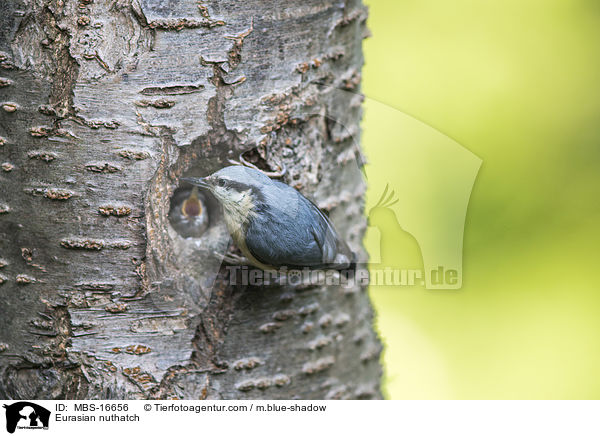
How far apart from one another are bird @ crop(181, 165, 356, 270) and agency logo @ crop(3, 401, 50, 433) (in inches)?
19.0

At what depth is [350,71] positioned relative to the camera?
1.14 meters

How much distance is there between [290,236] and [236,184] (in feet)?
0.49

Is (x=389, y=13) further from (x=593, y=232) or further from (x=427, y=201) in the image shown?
(x=593, y=232)

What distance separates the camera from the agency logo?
39.6 inches

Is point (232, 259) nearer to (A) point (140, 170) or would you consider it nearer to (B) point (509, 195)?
(A) point (140, 170)

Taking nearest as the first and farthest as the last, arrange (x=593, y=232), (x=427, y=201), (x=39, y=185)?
(x=39, y=185), (x=427, y=201), (x=593, y=232)

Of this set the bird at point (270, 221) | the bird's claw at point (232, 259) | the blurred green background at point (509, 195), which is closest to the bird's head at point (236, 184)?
the bird at point (270, 221)

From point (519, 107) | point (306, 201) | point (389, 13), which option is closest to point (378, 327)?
point (306, 201)

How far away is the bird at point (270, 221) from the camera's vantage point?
102 cm

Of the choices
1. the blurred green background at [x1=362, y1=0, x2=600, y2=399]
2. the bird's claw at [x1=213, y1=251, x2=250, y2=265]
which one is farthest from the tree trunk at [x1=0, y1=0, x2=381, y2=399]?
the blurred green background at [x1=362, y1=0, x2=600, y2=399]

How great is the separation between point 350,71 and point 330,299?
1.59 ft

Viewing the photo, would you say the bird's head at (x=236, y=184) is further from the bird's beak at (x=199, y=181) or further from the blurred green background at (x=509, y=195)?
the blurred green background at (x=509, y=195)

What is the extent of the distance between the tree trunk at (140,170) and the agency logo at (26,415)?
0.03 m

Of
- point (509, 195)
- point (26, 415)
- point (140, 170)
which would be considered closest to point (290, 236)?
point (140, 170)
